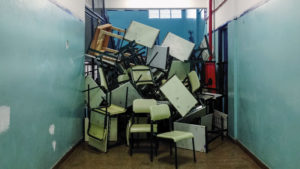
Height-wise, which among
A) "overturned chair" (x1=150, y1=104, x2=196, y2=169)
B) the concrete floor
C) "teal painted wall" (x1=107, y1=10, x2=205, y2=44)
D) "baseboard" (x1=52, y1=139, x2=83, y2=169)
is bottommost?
the concrete floor

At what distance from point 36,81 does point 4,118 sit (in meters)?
0.67

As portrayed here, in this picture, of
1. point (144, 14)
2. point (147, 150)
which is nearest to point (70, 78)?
point (147, 150)

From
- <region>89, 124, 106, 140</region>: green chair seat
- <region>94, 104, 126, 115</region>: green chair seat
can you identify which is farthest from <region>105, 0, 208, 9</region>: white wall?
<region>89, 124, 106, 140</region>: green chair seat

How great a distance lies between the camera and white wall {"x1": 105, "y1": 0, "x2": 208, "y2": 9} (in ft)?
21.2

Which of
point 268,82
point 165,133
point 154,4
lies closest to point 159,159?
point 165,133

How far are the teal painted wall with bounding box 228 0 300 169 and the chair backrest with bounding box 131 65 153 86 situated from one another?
156cm

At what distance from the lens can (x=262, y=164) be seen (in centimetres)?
330

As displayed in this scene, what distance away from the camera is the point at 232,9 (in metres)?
4.51

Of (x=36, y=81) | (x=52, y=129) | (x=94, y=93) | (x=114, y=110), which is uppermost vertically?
(x=36, y=81)

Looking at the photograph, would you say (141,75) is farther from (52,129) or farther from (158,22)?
(158,22)

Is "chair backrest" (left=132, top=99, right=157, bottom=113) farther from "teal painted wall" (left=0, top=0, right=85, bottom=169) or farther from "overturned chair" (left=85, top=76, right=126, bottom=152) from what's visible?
"teal painted wall" (left=0, top=0, right=85, bottom=169)

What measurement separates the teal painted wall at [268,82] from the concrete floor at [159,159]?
0.26 metres

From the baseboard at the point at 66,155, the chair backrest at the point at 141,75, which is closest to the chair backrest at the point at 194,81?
the chair backrest at the point at 141,75

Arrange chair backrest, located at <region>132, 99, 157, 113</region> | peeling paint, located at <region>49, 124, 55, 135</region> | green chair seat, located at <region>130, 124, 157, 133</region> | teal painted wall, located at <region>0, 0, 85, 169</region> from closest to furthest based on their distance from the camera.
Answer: teal painted wall, located at <region>0, 0, 85, 169</region> < peeling paint, located at <region>49, 124, 55, 135</region> < green chair seat, located at <region>130, 124, 157, 133</region> < chair backrest, located at <region>132, 99, 157, 113</region>
